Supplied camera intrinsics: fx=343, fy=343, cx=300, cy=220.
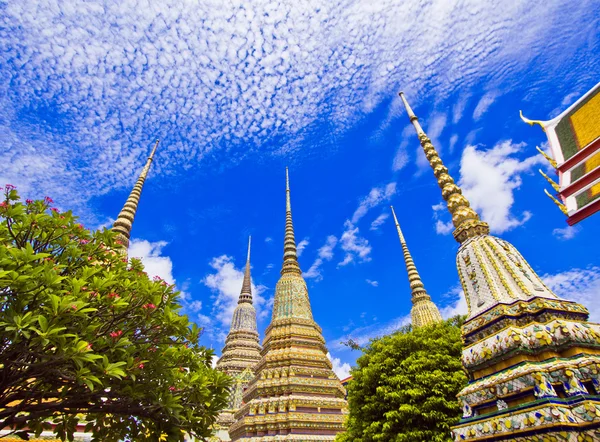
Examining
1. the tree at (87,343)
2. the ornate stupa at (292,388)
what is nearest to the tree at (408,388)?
the ornate stupa at (292,388)

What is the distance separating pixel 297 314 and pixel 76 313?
1829 cm

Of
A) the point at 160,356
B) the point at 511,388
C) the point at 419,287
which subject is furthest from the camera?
the point at 419,287

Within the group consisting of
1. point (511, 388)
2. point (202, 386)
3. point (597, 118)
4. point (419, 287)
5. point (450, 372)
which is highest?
point (419, 287)

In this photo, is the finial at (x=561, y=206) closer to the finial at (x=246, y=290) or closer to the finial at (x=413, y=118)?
the finial at (x=413, y=118)

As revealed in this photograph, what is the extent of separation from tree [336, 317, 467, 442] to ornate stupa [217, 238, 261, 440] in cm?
1794

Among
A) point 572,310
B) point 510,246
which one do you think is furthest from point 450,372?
point 572,310

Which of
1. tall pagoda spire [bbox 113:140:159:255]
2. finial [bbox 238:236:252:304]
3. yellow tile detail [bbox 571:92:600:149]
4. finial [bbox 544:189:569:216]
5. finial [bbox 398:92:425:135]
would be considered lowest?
finial [bbox 544:189:569:216]

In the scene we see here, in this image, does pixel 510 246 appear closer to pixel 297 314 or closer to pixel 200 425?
pixel 200 425

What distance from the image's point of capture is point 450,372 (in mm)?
10539

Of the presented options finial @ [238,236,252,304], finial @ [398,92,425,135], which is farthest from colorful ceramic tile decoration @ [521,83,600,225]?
finial @ [238,236,252,304]

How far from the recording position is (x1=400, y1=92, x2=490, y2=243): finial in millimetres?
7461

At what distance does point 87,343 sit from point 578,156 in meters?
8.80

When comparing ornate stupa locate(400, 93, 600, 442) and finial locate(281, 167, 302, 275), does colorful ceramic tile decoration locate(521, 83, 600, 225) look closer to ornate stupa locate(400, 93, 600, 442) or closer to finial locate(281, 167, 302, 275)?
ornate stupa locate(400, 93, 600, 442)

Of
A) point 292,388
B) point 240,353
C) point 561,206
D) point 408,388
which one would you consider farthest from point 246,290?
point 561,206
